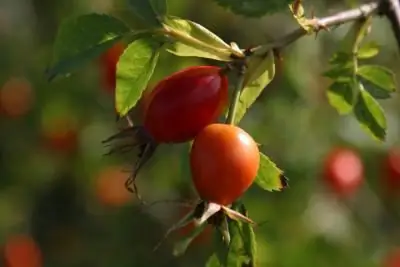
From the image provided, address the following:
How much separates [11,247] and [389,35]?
1.59m

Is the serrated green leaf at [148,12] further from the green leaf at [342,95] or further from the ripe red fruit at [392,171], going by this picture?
the ripe red fruit at [392,171]

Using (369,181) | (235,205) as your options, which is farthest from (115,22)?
(369,181)

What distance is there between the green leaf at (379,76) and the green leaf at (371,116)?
40 mm

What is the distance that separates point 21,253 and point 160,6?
99.5 inches

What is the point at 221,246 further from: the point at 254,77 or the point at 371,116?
the point at 371,116

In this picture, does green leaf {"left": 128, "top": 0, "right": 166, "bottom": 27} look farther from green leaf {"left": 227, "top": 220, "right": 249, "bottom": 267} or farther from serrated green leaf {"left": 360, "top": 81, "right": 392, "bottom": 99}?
serrated green leaf {"left": 360, "top": 81, "right": 392, "bottom": 99}

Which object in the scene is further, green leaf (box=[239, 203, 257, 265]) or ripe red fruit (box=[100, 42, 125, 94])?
ripe red fruit (box=[100, 42, 125, 94])

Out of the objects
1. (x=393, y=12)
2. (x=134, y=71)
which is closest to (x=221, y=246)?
(x=134, y=71)

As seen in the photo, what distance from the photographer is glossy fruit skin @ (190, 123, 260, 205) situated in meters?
1.28

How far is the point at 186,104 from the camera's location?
4.35 feet

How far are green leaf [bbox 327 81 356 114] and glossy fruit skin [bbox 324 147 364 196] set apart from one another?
5.60 ft

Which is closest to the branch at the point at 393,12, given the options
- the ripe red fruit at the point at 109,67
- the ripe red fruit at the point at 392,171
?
the ripe red fruit at the point at 109,67

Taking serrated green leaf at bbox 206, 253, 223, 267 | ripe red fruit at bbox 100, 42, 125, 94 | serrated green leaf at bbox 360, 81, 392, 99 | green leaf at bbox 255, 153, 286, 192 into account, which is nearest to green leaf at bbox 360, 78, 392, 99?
serrated green leaf at bbox 360, 81, 392, 99

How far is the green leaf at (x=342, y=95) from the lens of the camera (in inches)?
60.8
